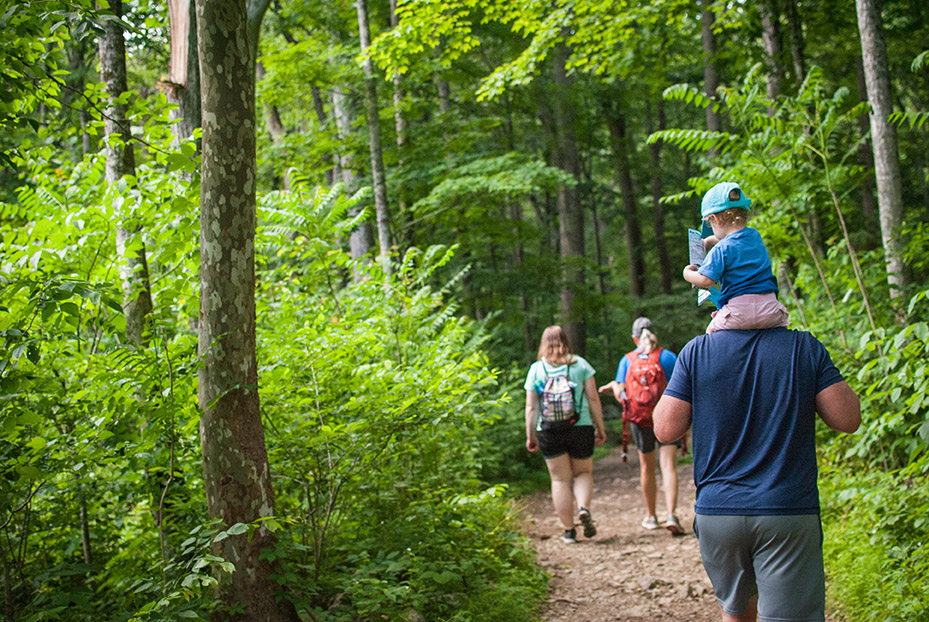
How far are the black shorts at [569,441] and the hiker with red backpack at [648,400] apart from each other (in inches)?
18.2

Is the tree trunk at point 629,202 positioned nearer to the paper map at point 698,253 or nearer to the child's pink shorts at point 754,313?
the paper map at point 698,253

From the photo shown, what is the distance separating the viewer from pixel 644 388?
691 centimetres

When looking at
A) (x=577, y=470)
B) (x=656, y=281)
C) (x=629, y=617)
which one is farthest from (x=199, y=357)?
(x=656, y=281)

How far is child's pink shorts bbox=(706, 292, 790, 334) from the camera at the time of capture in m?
2.81

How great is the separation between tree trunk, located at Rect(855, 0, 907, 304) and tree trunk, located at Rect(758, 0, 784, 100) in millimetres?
2485

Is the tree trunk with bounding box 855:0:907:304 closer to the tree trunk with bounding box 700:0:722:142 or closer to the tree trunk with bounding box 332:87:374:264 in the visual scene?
the tree trunk with bounding box 700:0:722:142

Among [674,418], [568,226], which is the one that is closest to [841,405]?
[674,418]

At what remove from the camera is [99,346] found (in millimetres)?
5199

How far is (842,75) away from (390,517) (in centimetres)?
2292

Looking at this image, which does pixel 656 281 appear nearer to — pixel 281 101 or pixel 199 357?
pixel 281 101

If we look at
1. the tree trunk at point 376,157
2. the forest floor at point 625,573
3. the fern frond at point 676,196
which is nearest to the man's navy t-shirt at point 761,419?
the forest floor at point 625,573

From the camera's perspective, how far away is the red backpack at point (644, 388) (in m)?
6.89

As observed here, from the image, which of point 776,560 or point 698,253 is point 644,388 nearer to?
point 698,253

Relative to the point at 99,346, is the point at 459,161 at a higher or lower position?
higher
